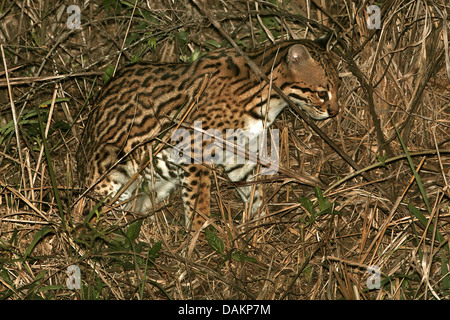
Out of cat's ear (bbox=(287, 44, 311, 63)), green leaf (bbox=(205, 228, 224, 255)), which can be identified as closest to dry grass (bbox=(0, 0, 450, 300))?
green leaf (bbox=(205, 228, 224, 255))

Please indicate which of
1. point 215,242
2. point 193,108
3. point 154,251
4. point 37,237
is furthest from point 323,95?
point 37,237

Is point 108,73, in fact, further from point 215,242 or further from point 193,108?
point 215,242

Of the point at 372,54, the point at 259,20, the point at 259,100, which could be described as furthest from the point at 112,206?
the point at 372,54

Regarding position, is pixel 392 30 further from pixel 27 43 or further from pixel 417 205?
pixel 27 43

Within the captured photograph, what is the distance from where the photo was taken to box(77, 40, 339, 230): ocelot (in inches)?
192

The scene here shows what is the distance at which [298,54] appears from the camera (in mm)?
4738

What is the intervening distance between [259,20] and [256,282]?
2130mm

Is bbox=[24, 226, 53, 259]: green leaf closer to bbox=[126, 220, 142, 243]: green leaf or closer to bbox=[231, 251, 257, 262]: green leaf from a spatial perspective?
bbox=[126, 220, 142, 243]: green leaf

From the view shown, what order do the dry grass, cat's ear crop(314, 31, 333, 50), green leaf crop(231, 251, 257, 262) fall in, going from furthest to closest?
cat's ear crop(314, 31, 333, 50)
green leaf crop(231, 251, 257, 262)
the dry grass

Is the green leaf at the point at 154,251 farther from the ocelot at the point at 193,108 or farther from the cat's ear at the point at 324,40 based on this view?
the cat's ear at the point at 324,40

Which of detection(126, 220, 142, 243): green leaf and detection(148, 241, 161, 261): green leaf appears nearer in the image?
detection(148, 241, 161, 261): green leaf

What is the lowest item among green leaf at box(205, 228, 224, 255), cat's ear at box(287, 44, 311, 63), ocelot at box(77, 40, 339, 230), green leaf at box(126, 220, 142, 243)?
green leaf at box(205, 228, 224, 255)

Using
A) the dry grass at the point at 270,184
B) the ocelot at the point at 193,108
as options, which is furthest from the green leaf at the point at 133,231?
the ocelot at the point at 193,108
